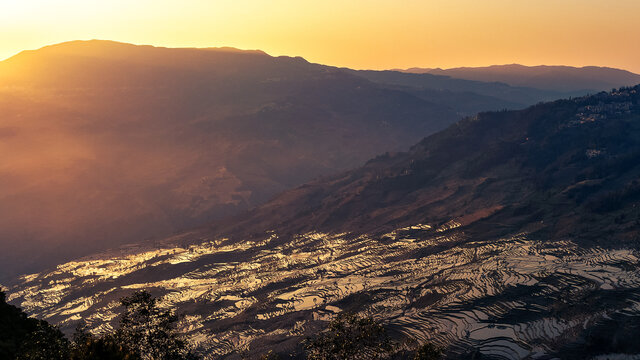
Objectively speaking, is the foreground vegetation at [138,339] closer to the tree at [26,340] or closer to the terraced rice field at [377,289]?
the tree at [26,340]

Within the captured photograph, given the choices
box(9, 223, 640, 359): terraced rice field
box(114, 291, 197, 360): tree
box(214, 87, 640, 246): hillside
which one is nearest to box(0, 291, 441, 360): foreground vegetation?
box(114, 291, 197, 360): tree

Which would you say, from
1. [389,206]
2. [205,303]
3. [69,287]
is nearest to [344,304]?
[205,303]

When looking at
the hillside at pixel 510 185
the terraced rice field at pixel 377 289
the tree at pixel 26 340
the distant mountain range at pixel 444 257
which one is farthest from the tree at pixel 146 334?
the hillside at pixel 510 185

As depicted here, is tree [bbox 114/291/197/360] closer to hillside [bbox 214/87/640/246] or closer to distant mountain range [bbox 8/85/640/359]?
distant mountain range [bbox 8/85/640/359]

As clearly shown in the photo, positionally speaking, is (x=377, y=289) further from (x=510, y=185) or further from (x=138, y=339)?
(x=510, y=185)

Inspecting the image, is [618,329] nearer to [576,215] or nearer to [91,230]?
[576,215]

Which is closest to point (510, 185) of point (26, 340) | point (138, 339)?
point (138, 339)
